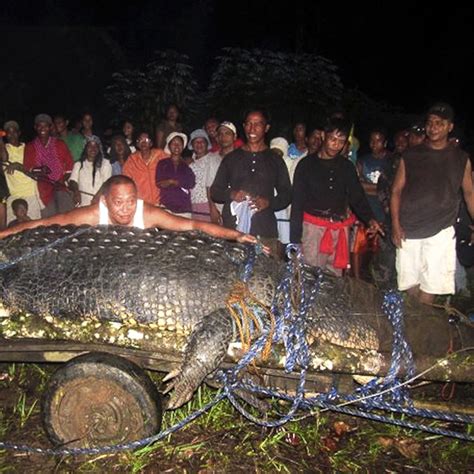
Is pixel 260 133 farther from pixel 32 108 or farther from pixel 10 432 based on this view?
pixel 32 108

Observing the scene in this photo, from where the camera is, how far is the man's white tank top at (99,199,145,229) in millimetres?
3719

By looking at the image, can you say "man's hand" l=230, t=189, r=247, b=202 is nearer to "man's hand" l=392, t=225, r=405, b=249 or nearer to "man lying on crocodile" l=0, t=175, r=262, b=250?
"man lying on crocodile" l=0, t=175, r=262, b=250

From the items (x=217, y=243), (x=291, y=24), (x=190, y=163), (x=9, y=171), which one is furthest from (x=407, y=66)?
(x=217, y=243)

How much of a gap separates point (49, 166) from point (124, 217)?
3.36 m

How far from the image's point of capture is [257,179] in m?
4.46

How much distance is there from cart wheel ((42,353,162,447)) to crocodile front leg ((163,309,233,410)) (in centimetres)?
15

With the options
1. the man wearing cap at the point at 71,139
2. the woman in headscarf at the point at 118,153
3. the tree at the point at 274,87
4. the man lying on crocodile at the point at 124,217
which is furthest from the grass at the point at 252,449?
the tree at the point at 274,87

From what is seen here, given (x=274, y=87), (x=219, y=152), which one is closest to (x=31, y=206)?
(x=219, y=152)

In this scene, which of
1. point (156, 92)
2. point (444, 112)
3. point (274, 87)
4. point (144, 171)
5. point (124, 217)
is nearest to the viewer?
point (124, 217)

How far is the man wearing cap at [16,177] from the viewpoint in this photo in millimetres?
6234

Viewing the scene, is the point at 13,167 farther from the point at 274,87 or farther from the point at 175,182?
the point at 274,87

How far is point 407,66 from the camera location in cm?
2130

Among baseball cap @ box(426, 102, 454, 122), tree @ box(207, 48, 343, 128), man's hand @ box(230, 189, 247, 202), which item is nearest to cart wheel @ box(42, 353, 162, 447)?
man's hand @ box(230, 189, 247, 202)

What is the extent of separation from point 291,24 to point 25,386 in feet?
67.7
